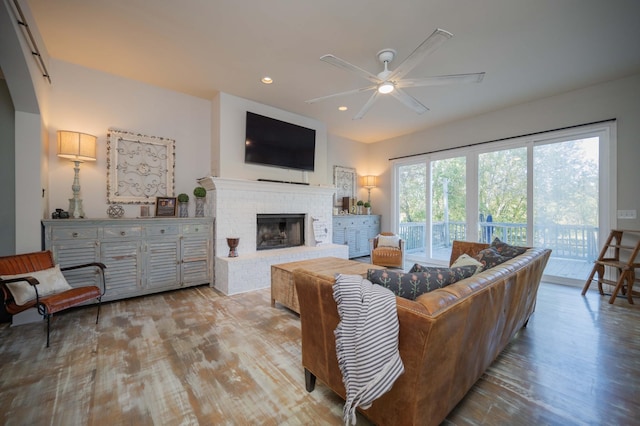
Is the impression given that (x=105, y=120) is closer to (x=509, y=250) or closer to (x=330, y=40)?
(x=330, y=40)

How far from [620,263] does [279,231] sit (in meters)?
4.86

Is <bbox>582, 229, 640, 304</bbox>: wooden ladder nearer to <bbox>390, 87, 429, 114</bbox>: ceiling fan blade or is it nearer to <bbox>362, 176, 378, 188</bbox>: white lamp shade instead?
<bbox>390, 87, 429, 114</bbox>: ceiling fan blade

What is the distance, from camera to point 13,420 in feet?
4.72

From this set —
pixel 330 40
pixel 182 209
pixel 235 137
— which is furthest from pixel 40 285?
pixel 330 40

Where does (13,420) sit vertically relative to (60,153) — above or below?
below

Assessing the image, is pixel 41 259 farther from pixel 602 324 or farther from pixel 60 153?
pixel 602 324

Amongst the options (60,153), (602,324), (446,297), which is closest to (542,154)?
(602,324)

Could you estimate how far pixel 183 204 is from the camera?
3.88 m

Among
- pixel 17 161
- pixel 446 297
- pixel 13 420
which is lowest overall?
pixel 13 420

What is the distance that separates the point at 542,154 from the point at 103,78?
6.62m

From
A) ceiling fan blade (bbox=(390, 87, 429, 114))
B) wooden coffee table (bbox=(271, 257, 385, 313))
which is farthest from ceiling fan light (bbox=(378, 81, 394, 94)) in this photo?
wooden coffee table (bbox=(271, 257, 385, 313))

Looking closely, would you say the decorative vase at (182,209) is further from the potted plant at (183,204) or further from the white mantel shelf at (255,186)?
the white mantel shelf at (255,186)

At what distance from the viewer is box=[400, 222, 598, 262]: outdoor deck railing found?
3895 mm

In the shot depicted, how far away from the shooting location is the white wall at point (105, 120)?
10.4 feet
